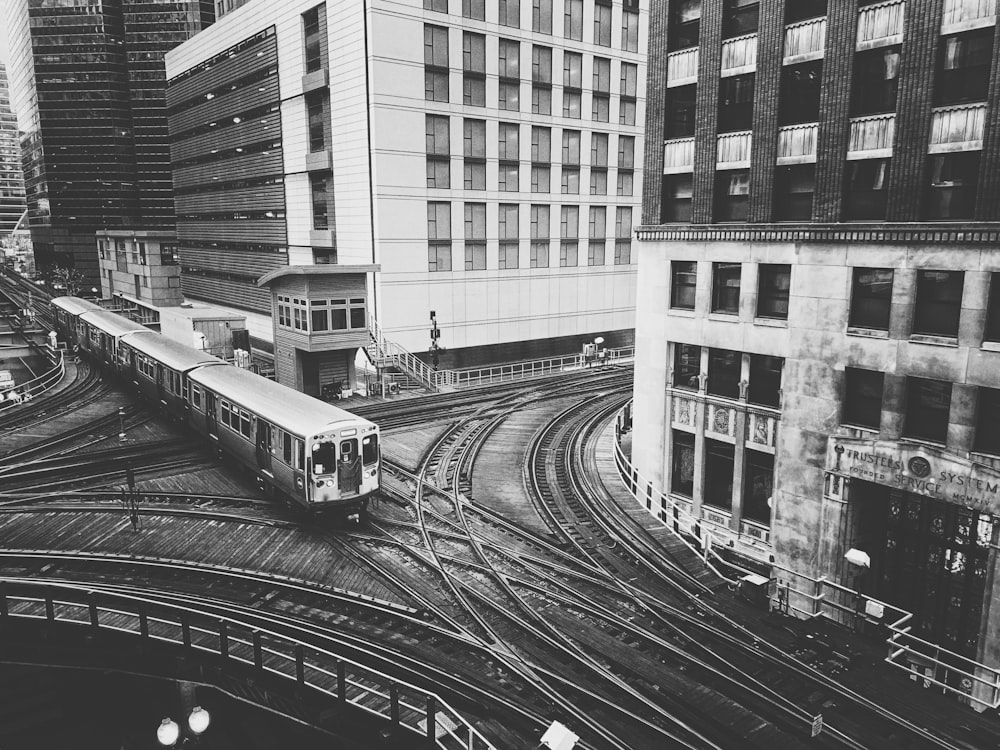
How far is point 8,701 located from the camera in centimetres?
2047

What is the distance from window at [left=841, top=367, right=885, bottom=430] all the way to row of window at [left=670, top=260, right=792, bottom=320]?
2.83 meters

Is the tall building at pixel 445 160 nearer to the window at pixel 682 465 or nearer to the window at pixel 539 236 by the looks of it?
the window at pixel 539 236

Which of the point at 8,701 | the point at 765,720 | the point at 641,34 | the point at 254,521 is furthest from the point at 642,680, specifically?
the point at 641,34

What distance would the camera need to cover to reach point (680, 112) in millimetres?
25781

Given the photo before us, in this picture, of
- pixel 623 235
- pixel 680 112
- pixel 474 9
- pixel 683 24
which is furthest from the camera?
pixel 623 235

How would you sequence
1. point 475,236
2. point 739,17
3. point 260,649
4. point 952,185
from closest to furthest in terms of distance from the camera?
1. point 260,649
2. point 952,185
3. point 739,17
4. point 475,236

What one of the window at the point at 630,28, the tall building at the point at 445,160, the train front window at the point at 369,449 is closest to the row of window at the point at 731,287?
the train front window at the point at 369,449

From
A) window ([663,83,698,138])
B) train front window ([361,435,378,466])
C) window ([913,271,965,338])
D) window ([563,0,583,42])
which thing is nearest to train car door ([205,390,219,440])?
train front window ([361,435,378,466])

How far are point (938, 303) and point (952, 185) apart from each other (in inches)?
125

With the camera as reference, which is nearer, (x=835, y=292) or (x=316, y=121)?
(x=835, y=292)

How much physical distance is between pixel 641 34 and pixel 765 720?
188ft

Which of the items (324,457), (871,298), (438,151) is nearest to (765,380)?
(871,298)

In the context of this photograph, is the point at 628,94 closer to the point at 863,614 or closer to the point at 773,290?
the point at 773,290

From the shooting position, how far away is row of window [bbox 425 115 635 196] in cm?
4859
